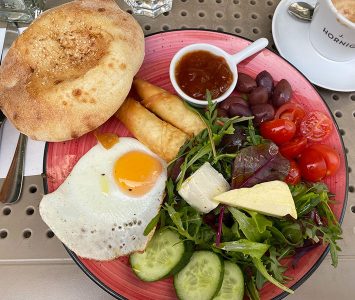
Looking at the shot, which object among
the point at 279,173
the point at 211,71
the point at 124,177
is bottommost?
the point at 124,177

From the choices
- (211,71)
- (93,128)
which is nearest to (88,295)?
(93,128)

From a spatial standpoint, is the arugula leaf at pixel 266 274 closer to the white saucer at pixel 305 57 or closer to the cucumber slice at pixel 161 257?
the cucumber slice at pixel 161 257

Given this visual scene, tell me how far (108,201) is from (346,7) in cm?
128

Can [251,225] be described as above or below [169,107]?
below

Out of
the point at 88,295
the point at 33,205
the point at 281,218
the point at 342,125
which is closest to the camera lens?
the point at 281,218

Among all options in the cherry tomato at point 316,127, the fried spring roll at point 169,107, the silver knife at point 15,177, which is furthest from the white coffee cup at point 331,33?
the silver knife at point 15,177

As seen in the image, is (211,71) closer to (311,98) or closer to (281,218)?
(311,98)

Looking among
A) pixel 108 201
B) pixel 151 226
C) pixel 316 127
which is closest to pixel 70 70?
pixel 108 201

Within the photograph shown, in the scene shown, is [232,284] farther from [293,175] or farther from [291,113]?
[291,113]

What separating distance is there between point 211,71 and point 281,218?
65 centimetres

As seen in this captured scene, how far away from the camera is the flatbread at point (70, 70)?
138cm

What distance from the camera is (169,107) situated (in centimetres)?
157

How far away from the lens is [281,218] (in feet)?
4.39

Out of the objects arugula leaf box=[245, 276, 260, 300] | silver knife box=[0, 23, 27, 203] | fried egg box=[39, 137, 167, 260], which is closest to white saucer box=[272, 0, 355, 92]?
fried egg box=[39, 137, 167, 260]
